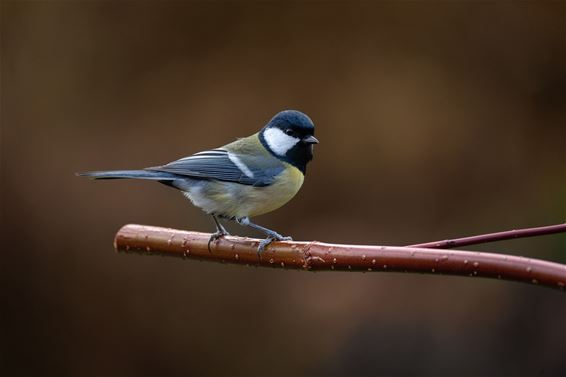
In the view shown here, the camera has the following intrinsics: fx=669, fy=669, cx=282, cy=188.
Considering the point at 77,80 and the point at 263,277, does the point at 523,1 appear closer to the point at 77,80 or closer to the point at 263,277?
the point at 263,277

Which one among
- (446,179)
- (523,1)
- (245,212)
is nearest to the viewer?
(245,212)

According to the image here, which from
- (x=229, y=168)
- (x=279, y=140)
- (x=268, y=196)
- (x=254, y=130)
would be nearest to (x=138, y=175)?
(x=229, y=168)

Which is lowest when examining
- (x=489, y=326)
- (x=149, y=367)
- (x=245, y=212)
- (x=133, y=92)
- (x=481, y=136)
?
(x=149, y=367)

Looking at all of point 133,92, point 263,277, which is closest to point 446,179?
point 263,277

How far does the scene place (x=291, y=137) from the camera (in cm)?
297

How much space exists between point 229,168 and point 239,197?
0.51ft

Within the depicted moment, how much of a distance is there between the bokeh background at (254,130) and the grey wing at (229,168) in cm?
217

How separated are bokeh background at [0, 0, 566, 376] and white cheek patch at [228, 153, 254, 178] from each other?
7.01ft

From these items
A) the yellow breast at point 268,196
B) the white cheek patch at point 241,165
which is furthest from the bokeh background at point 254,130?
the yellow breast at point 268,196

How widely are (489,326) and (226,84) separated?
2.73 meters

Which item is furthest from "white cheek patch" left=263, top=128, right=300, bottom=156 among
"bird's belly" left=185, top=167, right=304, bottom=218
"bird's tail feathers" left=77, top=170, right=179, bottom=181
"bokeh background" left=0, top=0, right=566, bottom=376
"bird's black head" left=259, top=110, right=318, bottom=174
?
"bokeh background" left=0, top=0, right=566, bottom=376

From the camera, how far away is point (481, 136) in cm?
517

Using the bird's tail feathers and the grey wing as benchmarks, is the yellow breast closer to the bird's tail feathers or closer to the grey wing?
the grey wing

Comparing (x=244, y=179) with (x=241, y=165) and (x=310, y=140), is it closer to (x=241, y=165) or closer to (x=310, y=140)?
(x=241, y=165)
